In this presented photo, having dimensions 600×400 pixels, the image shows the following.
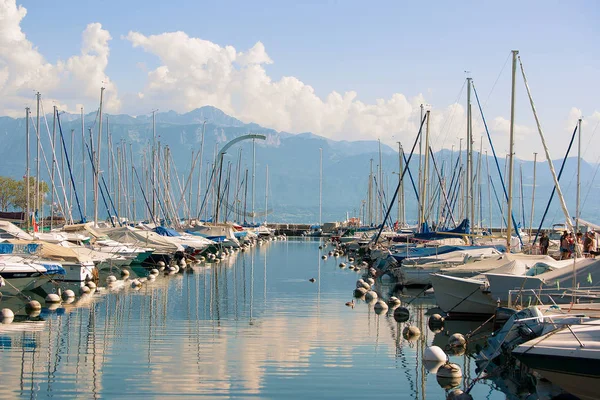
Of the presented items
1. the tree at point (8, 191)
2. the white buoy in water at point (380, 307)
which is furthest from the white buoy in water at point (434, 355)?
the tree at point (8, 191)

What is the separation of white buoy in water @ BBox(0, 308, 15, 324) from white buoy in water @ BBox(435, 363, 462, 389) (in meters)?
15.5

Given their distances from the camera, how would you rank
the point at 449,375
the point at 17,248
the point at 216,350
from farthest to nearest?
1. the point at 17,248
2. the point at 216,350
3. the point at 449,375

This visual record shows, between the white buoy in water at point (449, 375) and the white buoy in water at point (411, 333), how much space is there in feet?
20.8

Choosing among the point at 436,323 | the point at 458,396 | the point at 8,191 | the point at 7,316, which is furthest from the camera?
the point at 8,191

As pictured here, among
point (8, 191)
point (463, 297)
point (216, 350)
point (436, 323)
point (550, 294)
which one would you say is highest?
point (8, 191)

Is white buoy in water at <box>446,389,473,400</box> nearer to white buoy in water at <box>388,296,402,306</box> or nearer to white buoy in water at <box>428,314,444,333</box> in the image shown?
→ white buoy in water at <box>428,314,444,333</box>

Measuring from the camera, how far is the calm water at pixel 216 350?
19.1 m

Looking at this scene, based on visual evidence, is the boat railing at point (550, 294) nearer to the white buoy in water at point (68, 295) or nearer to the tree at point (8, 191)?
the white buoy in water at point (68, 295)

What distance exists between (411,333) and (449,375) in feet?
23.2

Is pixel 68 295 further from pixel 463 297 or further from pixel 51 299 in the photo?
pixel 463 297

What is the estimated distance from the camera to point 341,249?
89688 millimetres

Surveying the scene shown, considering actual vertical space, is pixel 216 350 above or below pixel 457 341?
below

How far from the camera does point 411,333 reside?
2755 cm

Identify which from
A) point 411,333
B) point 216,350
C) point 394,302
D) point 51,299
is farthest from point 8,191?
point 216,350
